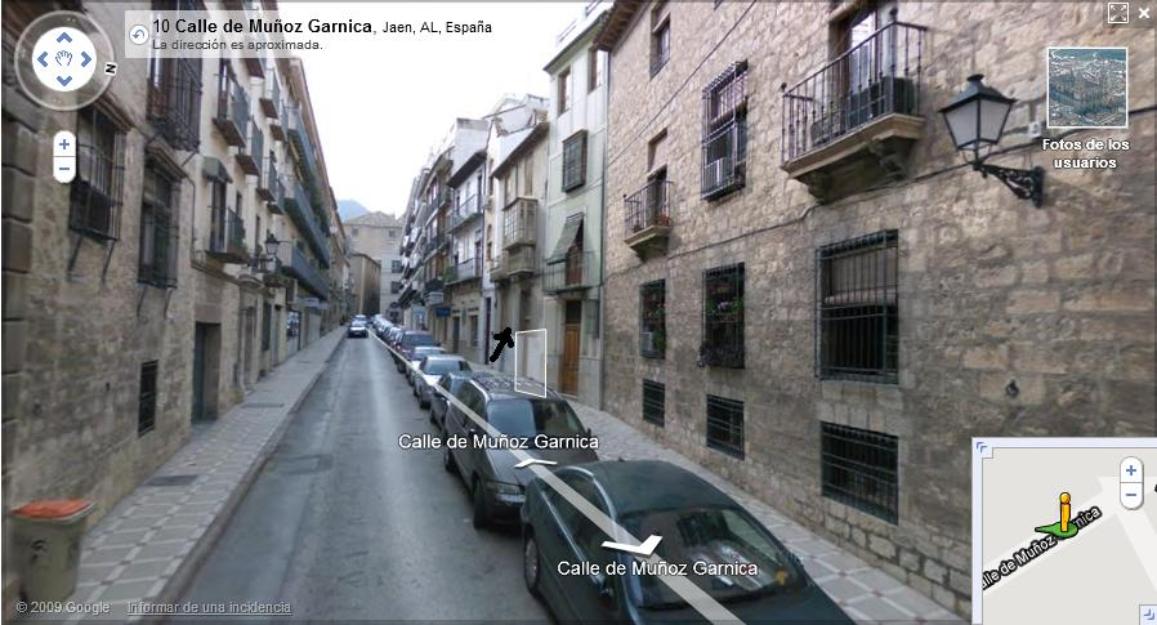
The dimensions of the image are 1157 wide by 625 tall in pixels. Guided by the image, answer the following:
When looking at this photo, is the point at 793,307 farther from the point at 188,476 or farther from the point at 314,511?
the point at 188,476

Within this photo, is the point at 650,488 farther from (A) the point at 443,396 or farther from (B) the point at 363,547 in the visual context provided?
(A) the point at 443,396

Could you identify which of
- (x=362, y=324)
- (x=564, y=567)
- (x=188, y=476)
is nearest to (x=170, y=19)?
(x=188, y=476)

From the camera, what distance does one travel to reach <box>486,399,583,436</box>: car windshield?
7.89 metres

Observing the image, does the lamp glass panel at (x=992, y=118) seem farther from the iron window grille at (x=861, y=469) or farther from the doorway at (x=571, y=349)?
the doorway at (x=571, y=349)

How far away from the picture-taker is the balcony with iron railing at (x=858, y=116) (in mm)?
5723

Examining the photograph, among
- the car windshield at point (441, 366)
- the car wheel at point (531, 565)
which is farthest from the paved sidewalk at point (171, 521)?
the car windshield at point (441, 366)

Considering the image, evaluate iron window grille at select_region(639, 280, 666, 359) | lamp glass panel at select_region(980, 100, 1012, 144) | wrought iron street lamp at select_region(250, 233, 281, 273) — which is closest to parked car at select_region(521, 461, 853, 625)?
lamp glass panel at select_region(980, 100, 1012, 144)

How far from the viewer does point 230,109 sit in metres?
12.1

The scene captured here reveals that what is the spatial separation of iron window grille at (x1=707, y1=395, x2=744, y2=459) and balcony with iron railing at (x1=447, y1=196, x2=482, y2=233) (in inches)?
795

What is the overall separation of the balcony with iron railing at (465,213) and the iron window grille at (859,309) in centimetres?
2238

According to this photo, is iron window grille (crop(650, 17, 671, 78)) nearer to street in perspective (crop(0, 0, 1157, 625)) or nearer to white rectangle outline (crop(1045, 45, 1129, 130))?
street in perspective (crop(0, 0, 1157, 625))

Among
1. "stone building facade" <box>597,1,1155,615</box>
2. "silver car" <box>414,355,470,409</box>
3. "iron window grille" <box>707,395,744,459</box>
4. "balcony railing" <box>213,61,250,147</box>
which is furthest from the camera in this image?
"silver car" <box>414,355,470,409</box>

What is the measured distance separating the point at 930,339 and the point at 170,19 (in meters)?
10.2

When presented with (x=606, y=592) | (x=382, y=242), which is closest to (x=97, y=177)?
(x=606, y=592)
